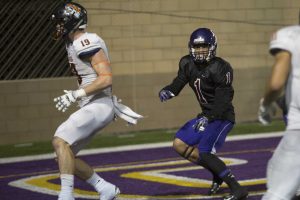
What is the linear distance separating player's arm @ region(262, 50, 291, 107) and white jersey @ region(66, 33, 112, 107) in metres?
2.41

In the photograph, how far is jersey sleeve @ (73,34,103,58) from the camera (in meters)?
7.68

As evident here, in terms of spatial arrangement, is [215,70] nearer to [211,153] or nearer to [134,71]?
[211,153]

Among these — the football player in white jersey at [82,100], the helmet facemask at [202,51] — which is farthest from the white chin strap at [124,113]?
the helmet facemask at [202,51]

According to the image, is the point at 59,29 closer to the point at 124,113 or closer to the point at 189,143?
the point at 124,113

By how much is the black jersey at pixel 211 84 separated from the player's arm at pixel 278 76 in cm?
255

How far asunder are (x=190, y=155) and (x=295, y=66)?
285 centimetres

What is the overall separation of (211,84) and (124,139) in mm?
5386

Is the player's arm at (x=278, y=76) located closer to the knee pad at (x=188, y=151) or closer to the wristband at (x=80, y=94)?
the wristband at (x=80, y=94)

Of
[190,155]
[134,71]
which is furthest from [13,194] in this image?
[134,71]

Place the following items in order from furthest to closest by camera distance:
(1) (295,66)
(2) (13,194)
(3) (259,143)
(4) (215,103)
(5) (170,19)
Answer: (5) (170,19) < (3) (259,143) < (2) (13,194) < (4) (215,103) < (1) (295,66)

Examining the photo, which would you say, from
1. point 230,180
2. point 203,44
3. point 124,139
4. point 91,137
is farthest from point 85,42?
point 124,139

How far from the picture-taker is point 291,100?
584 cm

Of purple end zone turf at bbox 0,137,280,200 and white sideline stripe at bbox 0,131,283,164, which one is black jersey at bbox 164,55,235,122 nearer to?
purple end zone turf at bbox 0,137,280,200

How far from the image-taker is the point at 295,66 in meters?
5.73
